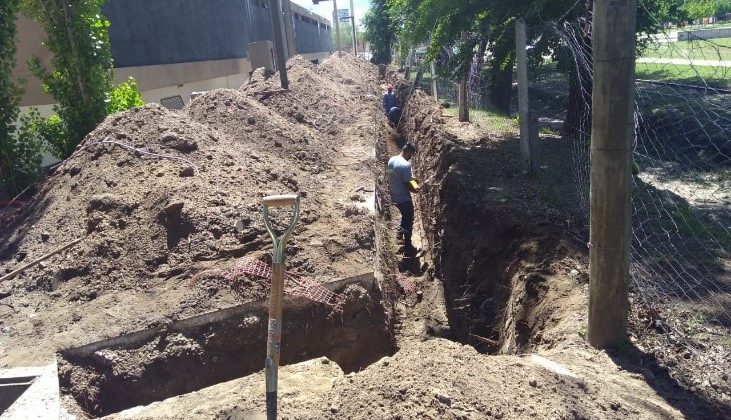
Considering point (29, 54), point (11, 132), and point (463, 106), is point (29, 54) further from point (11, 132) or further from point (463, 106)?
point (463, 106)

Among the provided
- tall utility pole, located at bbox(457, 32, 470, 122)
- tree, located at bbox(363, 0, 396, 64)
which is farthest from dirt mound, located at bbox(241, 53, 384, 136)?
tree, located at bbox(363, 0, 396, 64)

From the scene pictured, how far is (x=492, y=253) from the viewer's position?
652 cm

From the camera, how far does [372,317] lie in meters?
5.73

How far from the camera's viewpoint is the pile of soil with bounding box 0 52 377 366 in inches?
215

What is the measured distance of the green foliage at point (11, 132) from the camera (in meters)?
9.03

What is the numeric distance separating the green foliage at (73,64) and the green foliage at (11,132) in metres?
0.57

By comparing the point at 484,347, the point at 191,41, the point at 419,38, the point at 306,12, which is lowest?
the point at 484,347

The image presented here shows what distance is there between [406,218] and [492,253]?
2.79 meters

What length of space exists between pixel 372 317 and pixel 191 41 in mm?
19527

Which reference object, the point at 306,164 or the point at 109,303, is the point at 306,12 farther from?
the point at 109,303

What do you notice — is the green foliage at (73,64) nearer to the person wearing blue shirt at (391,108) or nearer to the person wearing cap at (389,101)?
the person wearing blue shirt at (391,108)

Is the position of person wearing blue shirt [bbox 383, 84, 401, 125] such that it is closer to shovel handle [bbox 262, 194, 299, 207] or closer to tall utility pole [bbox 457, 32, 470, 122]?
tall utility pole [bbox 457, 32, 470, 122]

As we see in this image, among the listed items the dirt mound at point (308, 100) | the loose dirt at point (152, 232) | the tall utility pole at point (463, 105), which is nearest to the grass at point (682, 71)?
the tall utility pole at point (463, 105)

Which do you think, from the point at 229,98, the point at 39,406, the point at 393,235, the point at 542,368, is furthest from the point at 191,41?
the point at 542,368
